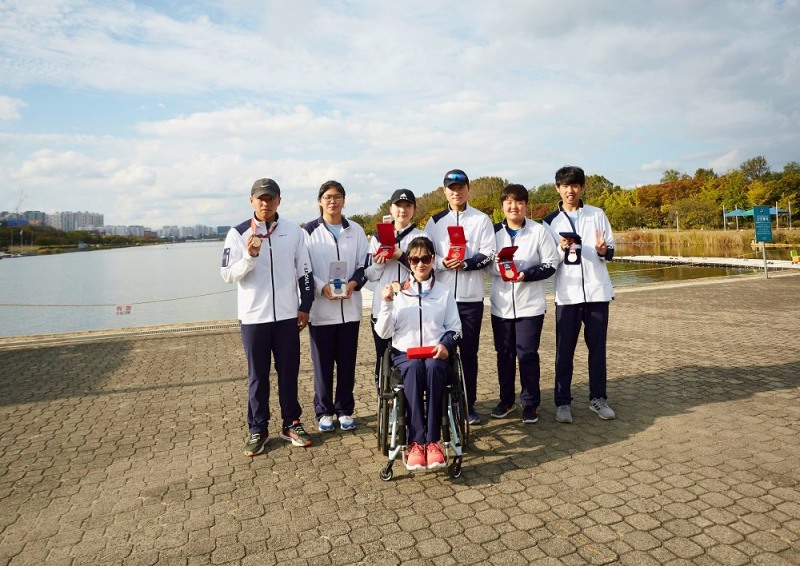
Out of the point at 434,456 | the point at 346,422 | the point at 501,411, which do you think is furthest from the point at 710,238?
the point at 434,456

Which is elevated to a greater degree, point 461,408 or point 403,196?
point 403,196

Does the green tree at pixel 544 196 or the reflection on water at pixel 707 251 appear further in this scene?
the green tree at pixel 544 196

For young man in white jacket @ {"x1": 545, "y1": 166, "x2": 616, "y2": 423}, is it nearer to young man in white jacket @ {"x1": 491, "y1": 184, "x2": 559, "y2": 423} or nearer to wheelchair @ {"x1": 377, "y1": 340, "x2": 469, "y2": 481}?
young man in white jacket @ {"x1": 491, "y1": 184, "x2": 559, "y2": 423}

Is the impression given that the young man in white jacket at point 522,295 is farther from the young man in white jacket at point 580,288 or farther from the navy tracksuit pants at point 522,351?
the young man in white jacket at point 580,288

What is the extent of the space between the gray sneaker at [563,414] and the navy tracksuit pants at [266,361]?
2347 mm

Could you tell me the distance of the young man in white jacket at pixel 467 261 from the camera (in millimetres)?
4543

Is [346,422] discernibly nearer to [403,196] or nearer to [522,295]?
[522,295]

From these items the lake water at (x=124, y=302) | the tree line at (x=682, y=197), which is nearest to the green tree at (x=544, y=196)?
the tree line at (x=682, y=197)

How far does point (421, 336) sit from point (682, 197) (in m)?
74.8

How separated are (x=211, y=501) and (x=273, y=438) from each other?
1.16 metres

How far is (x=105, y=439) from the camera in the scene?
472 cm

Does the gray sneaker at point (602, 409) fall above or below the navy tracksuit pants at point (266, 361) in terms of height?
below

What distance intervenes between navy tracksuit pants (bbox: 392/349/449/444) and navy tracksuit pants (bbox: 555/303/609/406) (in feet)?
5.25

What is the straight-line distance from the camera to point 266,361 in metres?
4.37
